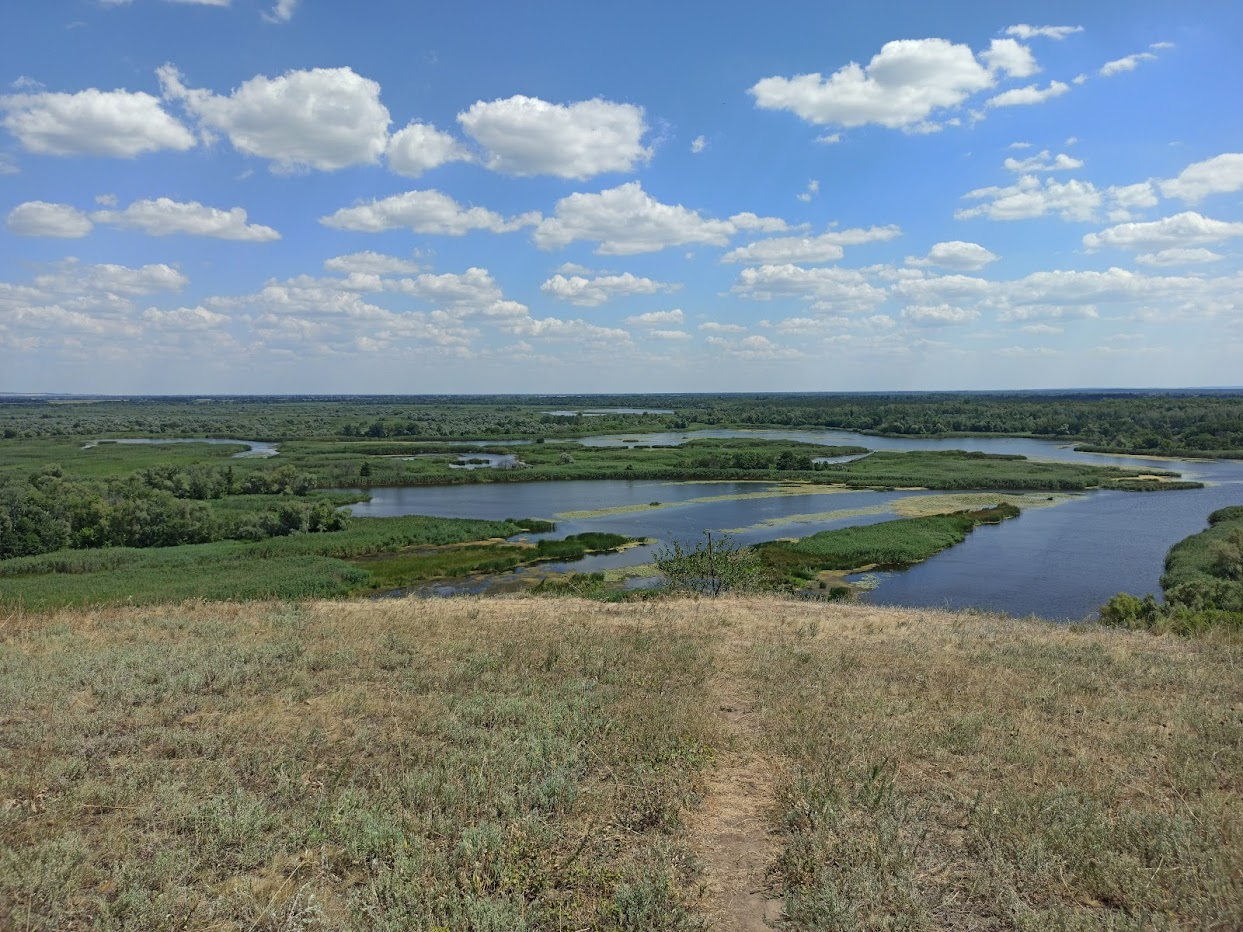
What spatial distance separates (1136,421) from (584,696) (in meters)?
131

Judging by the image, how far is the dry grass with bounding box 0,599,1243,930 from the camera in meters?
4.71

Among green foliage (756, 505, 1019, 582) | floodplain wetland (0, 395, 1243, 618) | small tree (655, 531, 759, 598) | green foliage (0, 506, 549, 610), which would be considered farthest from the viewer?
green foliage (756, 505, 1019, 582)

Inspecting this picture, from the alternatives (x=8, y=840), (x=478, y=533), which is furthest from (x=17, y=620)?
(x=478, y=533)

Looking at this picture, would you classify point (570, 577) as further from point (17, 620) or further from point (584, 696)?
point (584, 696)

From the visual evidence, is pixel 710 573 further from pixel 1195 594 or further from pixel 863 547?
pixel 863 547

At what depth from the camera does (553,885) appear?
16.5 feet

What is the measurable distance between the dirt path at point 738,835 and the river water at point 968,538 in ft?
44.6

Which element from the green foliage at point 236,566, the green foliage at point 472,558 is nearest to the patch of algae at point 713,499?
the green foliage at point 236,566

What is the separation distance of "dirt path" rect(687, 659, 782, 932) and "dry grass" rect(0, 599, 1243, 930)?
0.03 metres

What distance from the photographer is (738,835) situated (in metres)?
5.73

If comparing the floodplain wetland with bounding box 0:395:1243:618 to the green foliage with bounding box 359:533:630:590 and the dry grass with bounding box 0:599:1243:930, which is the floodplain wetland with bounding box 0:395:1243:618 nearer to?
the green foliage with bounding box 359:533:630:590

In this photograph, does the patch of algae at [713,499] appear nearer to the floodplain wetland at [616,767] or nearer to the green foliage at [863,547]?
the green foliage at [863,547]

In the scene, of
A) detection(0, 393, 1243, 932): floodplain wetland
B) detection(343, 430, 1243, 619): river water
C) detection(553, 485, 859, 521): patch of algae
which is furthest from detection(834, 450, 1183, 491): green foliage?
detection(0, 393, 1243, 932): floodplain wetland

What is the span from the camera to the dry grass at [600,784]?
15.5 feet
